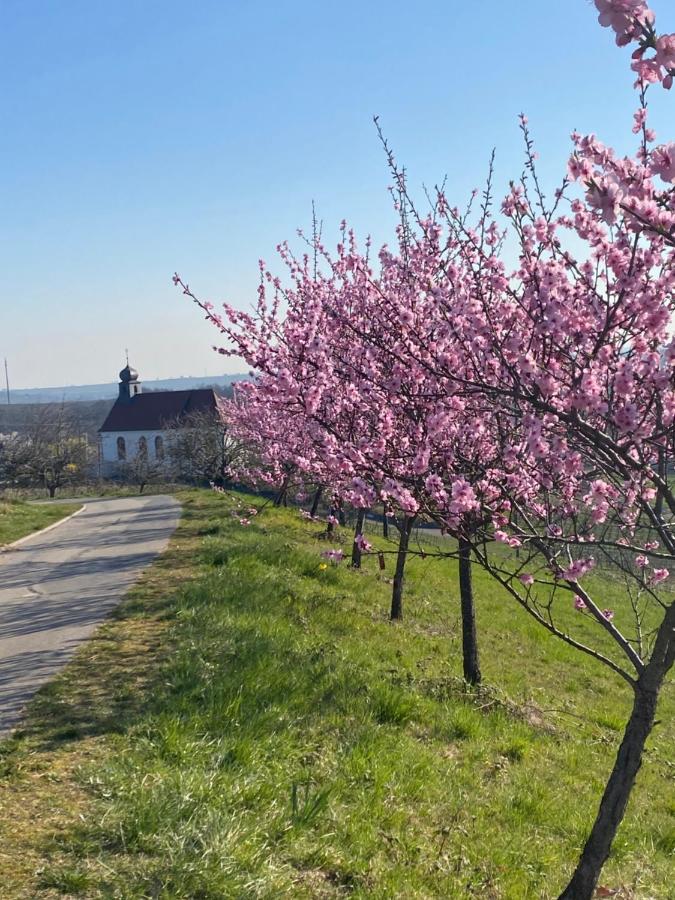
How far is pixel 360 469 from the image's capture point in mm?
5707

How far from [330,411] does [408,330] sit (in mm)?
1360

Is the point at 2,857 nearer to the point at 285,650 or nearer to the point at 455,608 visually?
the point at 285,650

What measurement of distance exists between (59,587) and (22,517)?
12101mm

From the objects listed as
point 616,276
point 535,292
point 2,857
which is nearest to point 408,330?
point 535,292

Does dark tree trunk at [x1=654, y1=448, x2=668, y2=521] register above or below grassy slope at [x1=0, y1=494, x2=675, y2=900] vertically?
above

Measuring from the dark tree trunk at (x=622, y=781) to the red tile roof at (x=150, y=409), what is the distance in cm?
6570

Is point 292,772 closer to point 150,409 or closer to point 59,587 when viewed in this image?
point 59,587

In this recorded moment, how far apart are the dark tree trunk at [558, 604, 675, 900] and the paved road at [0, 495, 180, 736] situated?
165 inches

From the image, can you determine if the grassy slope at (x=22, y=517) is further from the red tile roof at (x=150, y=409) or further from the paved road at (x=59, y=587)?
the red tile roof at (x=150, y=409)

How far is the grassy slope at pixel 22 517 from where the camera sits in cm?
1862

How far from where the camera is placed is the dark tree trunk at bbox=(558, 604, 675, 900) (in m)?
4.18

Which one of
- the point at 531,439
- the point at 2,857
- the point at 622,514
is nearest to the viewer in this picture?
the point at 2,857

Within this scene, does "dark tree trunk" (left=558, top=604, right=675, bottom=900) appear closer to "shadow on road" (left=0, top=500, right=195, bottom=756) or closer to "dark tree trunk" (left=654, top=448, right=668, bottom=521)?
"dark tree trunk" (left=654, top=448, right=668, bottom=521)

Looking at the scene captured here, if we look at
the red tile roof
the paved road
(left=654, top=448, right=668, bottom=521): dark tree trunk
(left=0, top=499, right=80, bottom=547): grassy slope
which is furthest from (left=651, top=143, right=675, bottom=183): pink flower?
the red tile roof
